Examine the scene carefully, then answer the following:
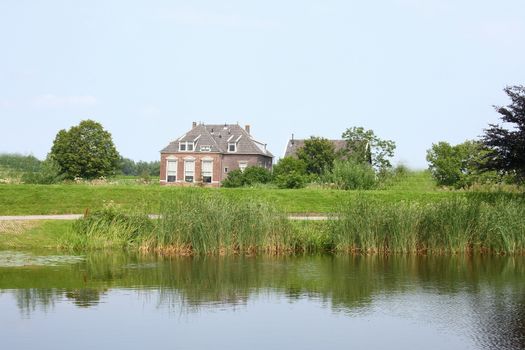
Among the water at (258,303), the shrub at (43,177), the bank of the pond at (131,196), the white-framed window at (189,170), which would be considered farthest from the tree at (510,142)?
the white-framed window at (189,170)

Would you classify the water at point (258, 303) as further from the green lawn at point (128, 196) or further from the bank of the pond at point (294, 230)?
the green lawn at point (128, 196)

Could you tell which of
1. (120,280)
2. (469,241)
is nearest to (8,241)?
(120,280)

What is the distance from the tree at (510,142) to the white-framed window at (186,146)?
43679mm

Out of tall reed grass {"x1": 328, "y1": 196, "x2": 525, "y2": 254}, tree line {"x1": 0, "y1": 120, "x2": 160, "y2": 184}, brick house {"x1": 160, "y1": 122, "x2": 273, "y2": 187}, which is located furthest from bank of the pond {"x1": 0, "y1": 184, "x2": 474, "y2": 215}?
brick house {"x1": 160, "y1": 122, "x2": 273, "y2": 187}

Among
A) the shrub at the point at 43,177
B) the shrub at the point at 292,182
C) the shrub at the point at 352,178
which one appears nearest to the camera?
the shrub at the point at 352,178

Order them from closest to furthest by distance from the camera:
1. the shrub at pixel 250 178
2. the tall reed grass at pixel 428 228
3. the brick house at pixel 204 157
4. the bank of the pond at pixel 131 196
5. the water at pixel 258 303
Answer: the water at pixel 258 303
the tall reed grass at pixel 428 228
the bank of the pond at pixel 131 196
the shrub at pixel 250 178
the brick house at pixel 204 157

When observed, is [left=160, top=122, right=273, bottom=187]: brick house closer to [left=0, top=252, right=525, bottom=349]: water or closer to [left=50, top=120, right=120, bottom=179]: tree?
[left=50, top=120, right=120, bottom=179]: tree

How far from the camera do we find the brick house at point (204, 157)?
6962 cm

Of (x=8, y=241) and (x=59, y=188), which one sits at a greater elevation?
(x=59, y=188)

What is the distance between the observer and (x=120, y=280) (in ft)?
56.5

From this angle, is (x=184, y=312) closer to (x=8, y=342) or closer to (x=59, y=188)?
(x=8, y=342)

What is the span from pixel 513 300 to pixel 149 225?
478 inches

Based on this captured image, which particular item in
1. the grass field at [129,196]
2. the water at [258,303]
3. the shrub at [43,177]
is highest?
the shrub at [43,177]

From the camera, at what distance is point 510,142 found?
27.7 meters
